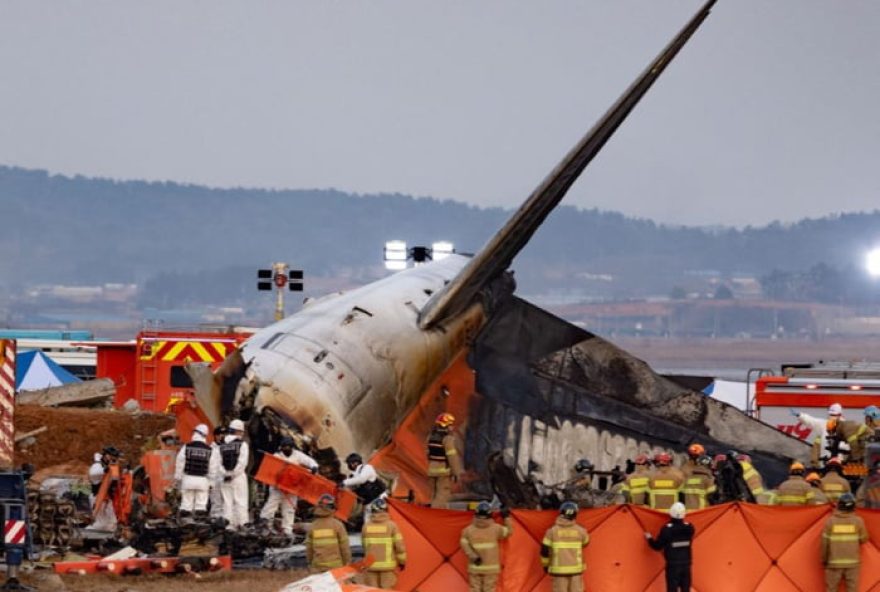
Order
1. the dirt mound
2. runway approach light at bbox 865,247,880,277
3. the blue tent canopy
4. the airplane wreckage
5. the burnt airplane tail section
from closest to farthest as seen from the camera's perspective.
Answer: the airplane wreckage
the burnt airplane tail section
the dirt mound
the blue tent canopy
runway approach light at bbox 865,247,880,277

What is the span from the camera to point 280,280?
48.0 meters

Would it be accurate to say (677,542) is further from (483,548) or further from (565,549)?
(483,548)

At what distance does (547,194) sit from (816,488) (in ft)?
31.0

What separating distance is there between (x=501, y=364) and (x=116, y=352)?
25085 millimetres

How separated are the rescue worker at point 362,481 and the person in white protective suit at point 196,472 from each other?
2.09m

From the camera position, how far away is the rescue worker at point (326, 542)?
73.9ft

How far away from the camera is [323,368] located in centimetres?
2931

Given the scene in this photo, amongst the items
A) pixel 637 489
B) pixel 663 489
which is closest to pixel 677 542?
pixel 663 489

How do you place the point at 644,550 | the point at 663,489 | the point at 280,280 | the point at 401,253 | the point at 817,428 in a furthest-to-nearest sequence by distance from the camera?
1. the point at 401,253
2. the point at 280,280
3. the point at 817,428
4. the point at 663,489
5. the point at 644,550

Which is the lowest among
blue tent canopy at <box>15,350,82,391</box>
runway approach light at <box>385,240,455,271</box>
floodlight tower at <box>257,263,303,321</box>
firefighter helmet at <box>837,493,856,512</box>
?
firefighter helmet at <box>837,493,856,512</box>

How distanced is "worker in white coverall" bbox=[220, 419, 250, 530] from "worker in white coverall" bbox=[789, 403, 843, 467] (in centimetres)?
1097

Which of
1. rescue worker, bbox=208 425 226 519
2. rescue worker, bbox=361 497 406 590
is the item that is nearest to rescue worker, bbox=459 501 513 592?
rescue worker, bbox=361 497 406 590

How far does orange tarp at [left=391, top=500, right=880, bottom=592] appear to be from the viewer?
2364 cm

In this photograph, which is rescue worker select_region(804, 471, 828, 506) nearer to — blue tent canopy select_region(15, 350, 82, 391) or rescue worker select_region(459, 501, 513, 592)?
rescue worker select_region(459, 501, 513, 592)
